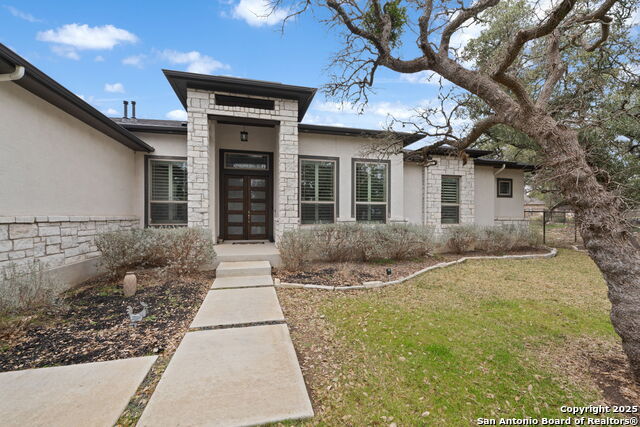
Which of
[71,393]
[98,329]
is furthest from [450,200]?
[71,393]

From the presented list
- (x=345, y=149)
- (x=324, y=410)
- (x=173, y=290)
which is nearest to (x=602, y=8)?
(x=324, y=410)

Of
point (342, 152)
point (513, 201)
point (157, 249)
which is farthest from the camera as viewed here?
point (513, 201)

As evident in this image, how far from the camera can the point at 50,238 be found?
14.7 ft

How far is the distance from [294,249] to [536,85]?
6.04 meters

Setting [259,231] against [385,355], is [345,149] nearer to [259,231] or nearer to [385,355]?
[259,231]

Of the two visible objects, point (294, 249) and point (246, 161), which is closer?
point (294, 249)

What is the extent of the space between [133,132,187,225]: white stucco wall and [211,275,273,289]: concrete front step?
415cm

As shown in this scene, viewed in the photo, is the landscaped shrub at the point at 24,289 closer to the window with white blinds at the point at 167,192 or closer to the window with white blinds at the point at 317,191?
the window with white blinds at the point at 167,192

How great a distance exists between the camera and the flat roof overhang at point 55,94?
3.48 m

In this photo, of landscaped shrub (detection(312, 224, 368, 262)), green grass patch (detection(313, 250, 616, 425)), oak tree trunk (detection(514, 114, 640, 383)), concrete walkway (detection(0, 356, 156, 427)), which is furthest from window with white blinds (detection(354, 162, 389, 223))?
concrete walkway (detection(0, 356, 156, 427))

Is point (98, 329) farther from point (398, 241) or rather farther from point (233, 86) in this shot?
point (398, 241)

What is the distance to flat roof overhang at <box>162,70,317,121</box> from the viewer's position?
20.0 feet

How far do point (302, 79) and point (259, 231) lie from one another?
4900 millimetres

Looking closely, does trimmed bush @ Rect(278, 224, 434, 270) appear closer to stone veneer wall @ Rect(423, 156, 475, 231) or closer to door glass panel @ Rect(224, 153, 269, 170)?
stone veneer wall @ Rect(423, 156, 475, 231)
